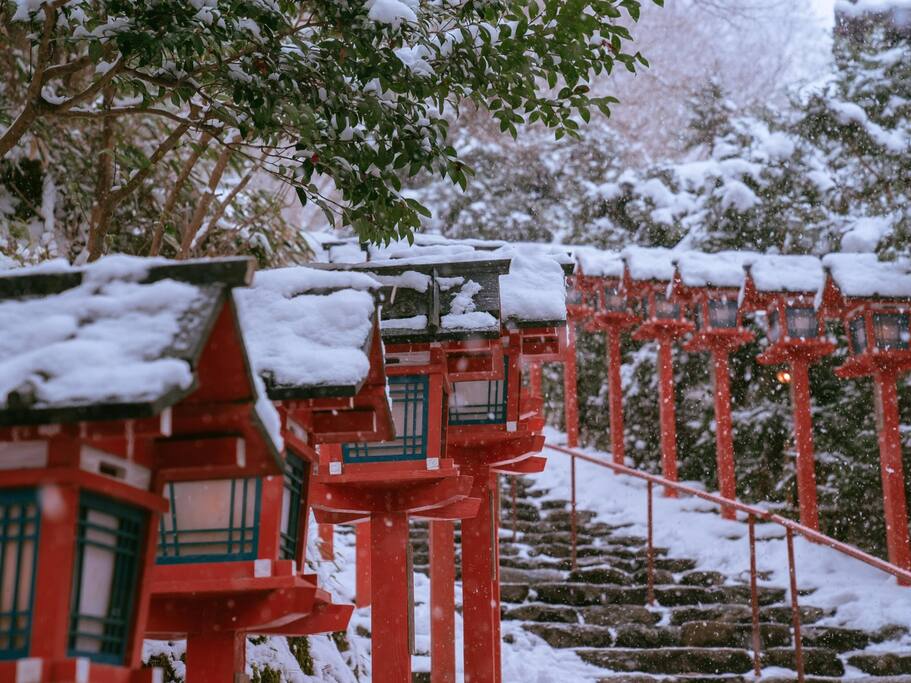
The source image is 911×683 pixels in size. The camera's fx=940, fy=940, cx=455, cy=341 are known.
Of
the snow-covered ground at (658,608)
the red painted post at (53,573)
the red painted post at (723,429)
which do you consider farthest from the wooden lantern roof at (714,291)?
the red painted post at (53,573)

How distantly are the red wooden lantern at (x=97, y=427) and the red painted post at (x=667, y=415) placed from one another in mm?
11024

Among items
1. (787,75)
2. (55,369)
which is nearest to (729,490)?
(55,369)

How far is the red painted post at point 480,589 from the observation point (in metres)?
6.54

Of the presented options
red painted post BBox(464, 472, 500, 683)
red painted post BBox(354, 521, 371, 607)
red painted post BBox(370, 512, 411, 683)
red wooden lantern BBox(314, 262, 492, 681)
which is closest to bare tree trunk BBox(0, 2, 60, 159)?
red wooden lantern BBox(314, 262, 492, 681)

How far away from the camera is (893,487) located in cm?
1063

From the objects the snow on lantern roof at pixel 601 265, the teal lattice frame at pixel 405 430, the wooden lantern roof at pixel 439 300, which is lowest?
the teal lattice frame at pixel 405 430

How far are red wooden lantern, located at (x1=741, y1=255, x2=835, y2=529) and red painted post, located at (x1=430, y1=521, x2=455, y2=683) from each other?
19.8 ft

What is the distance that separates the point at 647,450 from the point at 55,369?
14824 millimetres

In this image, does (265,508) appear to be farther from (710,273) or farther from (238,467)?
(710,273)

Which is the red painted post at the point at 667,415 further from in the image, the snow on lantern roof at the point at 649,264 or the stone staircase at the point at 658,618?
the stone staircase at the point at 658,618

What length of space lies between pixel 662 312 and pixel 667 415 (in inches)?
58.7

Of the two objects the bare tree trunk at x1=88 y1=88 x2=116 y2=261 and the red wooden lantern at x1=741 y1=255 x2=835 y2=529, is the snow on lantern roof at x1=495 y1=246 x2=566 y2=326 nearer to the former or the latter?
the bare tree trunk at x1=88 y1=88 x2=116 y2=261

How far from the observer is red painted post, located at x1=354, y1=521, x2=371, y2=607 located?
32.0 feet

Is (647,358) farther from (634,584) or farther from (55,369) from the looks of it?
(55,369)
